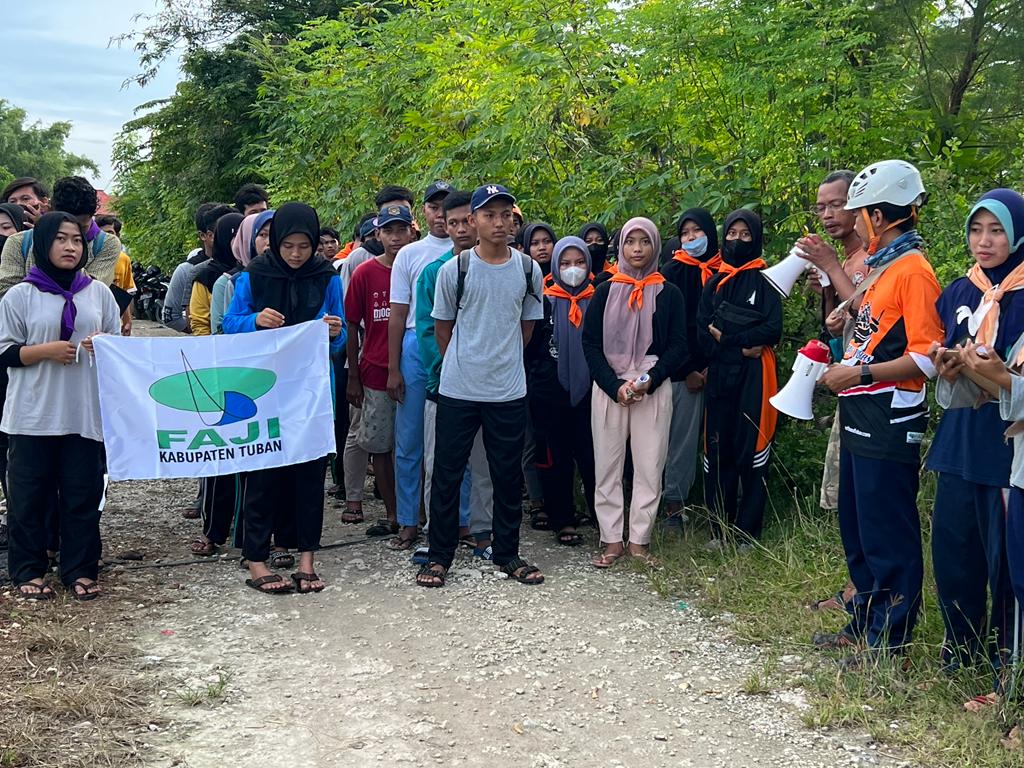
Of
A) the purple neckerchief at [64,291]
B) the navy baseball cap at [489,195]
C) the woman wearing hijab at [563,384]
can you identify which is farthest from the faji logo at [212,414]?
the woman wearing hijab at [563,384]

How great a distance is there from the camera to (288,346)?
608cm

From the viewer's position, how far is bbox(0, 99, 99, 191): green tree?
205ft

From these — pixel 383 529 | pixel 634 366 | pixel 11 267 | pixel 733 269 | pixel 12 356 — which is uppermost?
pixel 733 269

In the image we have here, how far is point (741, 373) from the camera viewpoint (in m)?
6.47

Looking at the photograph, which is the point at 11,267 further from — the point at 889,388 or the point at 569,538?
the point at 889,388

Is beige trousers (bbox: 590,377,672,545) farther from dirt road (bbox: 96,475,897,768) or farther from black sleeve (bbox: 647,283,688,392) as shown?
dirt road (bbox: 96,475,897,768)

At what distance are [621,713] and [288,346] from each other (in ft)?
9.54

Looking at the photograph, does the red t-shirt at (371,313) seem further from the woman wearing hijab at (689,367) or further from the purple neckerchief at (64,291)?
the woman wearing hijab at (689,367)

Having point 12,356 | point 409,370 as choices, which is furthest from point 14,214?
point 409,370

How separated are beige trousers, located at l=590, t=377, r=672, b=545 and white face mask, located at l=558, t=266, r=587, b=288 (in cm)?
78

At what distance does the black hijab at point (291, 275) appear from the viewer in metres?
5.79

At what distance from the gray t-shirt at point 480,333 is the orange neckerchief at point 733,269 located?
4.51ft

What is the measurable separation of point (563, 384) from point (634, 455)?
727mm

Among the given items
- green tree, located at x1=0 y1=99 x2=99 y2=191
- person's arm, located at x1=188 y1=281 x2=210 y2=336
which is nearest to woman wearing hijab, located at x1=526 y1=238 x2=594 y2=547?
person's arm, located at x1=188 y1=281 x2=210 y2=336
